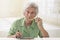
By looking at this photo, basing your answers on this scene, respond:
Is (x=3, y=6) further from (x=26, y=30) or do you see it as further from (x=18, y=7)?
(x=26, y=30)

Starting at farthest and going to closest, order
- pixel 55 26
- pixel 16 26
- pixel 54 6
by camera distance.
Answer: pixel 54 6
pixel 55 26
pixel 16 26

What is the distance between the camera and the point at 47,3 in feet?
4.52

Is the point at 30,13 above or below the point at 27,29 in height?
above

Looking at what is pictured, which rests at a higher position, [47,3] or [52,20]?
[47,3]

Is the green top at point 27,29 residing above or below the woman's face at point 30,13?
below

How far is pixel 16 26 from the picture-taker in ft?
3.23

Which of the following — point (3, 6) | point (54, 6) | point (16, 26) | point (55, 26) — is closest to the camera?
point (16, 26)

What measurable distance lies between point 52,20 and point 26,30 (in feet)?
1.42

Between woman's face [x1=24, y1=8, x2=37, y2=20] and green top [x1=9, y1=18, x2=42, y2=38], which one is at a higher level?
woman's face [x1=24, y1=8, x2=37, y2=20]

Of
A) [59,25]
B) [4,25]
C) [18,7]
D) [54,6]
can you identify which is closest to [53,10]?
[54,6]

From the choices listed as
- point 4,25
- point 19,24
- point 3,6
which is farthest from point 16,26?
point 3,6

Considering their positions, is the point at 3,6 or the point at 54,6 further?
the point at 3,6

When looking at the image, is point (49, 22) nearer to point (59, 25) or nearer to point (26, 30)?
point (59, 25)

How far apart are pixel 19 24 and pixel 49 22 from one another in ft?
1.40
